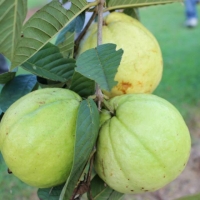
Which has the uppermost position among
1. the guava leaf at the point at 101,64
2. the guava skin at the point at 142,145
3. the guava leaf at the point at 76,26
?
the guava leaf at the point at 101,64

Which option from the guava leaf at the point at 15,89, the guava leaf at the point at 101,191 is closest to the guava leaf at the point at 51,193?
the guava leaf at the point at 101,191

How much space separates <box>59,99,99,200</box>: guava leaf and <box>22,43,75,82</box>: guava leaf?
7.9 inches

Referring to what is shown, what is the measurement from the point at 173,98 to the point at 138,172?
3.54 meters

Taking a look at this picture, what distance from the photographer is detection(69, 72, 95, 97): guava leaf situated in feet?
2.80

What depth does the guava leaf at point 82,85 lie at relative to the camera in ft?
2.80

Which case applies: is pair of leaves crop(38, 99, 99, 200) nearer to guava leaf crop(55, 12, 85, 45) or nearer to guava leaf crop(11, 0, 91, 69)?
guava leaf crop(11, 0, 91, 69)

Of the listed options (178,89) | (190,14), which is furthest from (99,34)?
Result: (190,14)

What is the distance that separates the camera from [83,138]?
27.8 inches

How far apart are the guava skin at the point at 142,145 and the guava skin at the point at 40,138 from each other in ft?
0.27

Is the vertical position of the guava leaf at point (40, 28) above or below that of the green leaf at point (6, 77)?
above

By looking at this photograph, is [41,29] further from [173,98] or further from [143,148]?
[173,98]

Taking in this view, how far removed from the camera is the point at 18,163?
0.73 m

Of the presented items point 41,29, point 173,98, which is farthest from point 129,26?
point 173,98

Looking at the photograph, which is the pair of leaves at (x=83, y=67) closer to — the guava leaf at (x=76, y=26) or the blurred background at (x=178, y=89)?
the guava leaf at (x=76, y=26)
